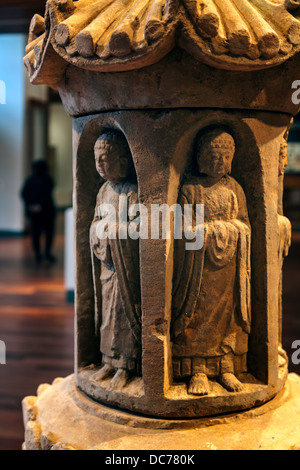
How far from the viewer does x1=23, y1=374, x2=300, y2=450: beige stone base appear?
1.88 metres

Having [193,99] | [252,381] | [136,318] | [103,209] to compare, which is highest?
[193,99]

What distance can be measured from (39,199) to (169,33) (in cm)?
542

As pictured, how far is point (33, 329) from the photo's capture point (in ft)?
13.7

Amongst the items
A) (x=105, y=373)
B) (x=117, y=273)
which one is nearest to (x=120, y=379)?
(x=105, y=373)

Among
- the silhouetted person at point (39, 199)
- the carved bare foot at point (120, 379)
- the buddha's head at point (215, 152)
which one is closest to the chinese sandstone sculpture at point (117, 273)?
the carved bare foot at point (120, 379)

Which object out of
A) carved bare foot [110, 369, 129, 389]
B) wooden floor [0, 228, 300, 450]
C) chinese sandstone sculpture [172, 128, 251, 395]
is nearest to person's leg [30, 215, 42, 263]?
wooden floor [0, 228, 300, 450]

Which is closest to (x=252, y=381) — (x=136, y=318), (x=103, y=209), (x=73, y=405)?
(x=136, y=318)

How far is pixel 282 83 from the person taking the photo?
1.91 metres

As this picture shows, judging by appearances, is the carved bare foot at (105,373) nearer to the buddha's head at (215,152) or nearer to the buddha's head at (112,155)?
the buddha's head at (112,155)

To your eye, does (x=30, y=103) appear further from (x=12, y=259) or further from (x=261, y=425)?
(x=261, y=425)

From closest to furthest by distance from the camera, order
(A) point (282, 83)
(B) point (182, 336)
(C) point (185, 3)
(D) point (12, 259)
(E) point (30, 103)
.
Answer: (C) point (185, 3) → (A) point (282, 83) → (B) point (182, 336) → (D) point (12, 259) → (E) point (30, 103)

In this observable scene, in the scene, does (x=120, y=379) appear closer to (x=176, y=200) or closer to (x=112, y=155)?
(x=176, y=200)

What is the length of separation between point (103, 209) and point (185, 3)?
2.82ft

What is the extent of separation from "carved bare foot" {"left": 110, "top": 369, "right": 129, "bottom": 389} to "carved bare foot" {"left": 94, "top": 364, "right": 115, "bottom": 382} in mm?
65
